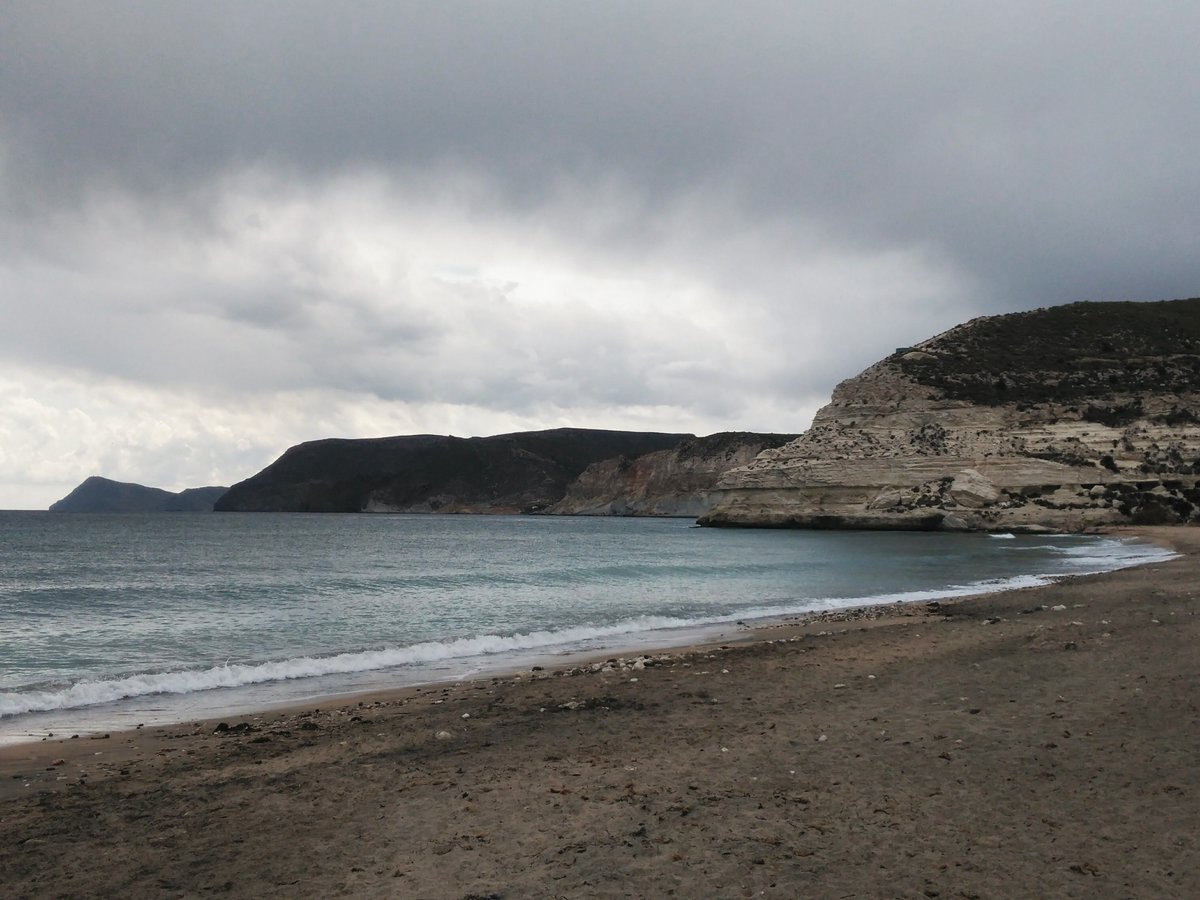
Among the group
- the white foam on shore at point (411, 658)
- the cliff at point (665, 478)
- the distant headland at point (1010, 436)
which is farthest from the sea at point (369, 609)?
the cliff at point (665, 478)

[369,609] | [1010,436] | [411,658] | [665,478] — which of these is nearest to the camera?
[411,658]

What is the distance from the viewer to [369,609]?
2169cm

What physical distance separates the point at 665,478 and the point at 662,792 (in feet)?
511

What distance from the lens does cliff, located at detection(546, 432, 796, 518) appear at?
150 m

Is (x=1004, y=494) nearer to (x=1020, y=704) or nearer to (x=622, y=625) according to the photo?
(x=622, y=625)

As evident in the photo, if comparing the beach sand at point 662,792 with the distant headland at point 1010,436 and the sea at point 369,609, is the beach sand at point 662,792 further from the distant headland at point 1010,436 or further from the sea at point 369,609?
the distant headland at point 1010,436

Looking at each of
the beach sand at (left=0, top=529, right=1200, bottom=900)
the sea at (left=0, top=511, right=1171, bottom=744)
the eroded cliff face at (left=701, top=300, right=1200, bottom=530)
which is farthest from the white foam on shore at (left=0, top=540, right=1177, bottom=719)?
the eroded cliff face at (left=701, top=300, right=1200, bottom=530)

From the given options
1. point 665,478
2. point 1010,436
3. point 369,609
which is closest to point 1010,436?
point 1010,436

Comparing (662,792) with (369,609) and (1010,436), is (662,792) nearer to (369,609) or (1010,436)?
(369,609)

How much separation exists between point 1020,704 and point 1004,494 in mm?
58823

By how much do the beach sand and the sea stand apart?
8.46 ft

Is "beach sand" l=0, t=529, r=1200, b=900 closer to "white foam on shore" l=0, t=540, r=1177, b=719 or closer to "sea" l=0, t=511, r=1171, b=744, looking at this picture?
"sea" l=0, t=511, r=1171, b=744

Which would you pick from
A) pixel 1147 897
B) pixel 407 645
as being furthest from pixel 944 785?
pixel 407 645

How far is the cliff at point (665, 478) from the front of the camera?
150 metres
